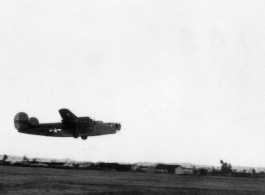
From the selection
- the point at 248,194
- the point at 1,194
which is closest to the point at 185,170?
the point at 248,194

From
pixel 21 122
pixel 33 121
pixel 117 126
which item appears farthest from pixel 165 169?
pixel 21 122

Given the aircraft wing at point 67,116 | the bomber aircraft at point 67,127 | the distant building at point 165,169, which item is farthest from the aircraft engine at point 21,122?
the distant building at point 165,169

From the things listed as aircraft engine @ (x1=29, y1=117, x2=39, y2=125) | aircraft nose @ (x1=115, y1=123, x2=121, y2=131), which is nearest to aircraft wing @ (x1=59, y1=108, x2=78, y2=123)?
aircraft nose @ (x1=115, y1=123, x2=121, y2=131)

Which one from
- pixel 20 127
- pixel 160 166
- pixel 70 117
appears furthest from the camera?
pixel 160 166

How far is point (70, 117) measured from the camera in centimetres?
4112

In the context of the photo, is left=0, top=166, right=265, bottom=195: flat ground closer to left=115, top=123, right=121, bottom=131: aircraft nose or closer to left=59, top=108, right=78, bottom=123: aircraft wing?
left=115, top=123, right=121, bottom=131: aircraft nose

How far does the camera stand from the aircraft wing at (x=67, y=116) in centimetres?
4050

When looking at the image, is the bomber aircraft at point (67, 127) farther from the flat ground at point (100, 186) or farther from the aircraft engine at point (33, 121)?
the flat ground at point (100, 186)

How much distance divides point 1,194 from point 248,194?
25.6 meters

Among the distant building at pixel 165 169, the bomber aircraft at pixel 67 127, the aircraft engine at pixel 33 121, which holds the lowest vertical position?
the distant building at pixel 165 169

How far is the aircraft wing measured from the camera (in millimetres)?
40500

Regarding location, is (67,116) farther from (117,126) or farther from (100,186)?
(100,186)

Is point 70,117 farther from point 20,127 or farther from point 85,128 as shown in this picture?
point 20,127

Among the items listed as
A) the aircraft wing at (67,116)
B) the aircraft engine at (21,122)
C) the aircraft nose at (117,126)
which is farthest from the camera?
the aircraft engine at (21,122)
